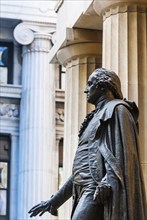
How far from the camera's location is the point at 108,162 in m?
12.9

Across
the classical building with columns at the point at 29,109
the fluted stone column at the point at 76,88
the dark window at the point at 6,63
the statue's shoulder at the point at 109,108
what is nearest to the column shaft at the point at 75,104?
the fluted stone column at the point at 76,88

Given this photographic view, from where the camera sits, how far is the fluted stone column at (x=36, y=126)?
33.2 metres

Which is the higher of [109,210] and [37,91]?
[37,91]

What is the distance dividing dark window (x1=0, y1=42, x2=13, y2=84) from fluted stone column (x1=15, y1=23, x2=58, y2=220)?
941 mm

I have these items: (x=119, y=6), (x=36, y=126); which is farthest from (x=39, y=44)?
(x=119, y=6)

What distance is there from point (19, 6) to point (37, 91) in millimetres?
2959

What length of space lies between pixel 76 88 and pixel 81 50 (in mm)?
851

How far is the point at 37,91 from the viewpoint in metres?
34.4

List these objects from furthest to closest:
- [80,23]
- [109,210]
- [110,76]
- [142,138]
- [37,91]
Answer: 1. [37,91]
2. [80,23]
3. [142,138]
4. [110,76]
5. [109,210]

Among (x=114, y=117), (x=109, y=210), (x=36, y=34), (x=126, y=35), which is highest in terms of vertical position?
(x=36, y=34)

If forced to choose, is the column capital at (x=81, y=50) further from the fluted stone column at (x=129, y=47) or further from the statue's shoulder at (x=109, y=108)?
the statue's shoulder at (x=109, y=108)

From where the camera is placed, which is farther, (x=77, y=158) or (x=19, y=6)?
(x=19, y=6)

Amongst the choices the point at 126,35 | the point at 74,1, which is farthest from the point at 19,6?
the point at 126,35

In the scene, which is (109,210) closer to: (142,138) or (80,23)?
(142,138)
